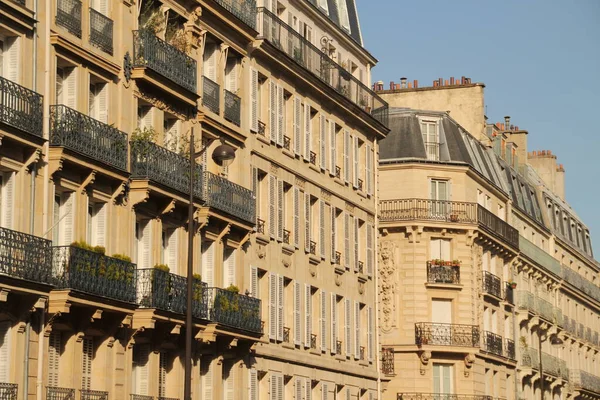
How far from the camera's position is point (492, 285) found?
2921 inches

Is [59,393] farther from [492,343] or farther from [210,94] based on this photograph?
[492,343]

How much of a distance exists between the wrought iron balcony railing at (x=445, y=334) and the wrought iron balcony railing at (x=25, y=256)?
3817 cm

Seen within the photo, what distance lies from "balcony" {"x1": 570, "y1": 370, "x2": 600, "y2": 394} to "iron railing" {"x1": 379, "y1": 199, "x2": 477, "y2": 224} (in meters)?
24.6

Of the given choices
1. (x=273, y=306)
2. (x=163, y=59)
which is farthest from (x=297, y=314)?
(x=163, y=59)

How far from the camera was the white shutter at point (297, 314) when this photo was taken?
4938 centimetres

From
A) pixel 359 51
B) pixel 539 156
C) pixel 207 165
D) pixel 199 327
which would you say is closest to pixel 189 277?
pixel 199 327

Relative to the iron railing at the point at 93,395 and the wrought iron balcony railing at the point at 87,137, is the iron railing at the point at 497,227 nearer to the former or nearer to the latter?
the wrought iron balcony railing at the point at 87,137

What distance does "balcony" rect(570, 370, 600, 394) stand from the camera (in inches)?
3659

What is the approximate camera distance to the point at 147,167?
3797 cm

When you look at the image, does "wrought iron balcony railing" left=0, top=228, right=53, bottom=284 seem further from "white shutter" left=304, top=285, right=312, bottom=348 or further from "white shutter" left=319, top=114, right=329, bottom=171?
"white shutter" left=319, top=114, right=329, bottom=171

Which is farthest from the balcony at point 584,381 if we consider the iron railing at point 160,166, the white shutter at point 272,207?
the iron railing at point 160,166

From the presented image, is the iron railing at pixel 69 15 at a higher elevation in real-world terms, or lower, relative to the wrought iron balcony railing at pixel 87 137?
higher

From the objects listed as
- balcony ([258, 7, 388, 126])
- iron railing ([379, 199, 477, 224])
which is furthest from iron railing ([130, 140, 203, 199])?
iron railing ([379, 199, 477, 224])

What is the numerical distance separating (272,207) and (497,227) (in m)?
29.7
